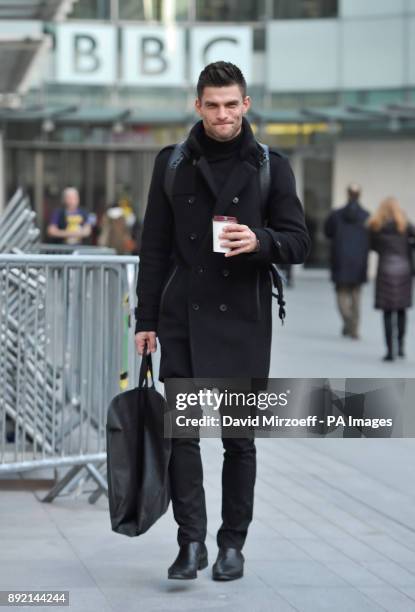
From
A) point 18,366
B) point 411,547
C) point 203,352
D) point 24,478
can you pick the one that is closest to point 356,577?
point 411,547

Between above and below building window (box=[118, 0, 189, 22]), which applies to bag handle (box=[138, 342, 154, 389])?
below

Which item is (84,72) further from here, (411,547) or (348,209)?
(411,547)

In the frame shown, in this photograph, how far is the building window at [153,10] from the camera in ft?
113

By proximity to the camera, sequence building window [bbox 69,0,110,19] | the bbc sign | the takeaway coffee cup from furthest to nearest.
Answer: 1. building window [bbox 69,0,110,19]
2. the bbc sign
3. the takeaway coffee cup

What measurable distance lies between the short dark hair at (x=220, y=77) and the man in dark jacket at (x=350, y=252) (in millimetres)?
11056

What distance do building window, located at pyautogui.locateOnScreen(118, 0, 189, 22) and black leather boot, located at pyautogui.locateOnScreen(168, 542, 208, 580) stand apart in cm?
3071

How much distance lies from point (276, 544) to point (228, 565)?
2.39 ft

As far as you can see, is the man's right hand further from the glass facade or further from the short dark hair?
the glass facade

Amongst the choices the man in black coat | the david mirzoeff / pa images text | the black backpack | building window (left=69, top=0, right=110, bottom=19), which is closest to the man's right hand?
the man in black coat

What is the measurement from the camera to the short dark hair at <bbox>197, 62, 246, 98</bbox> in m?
4.79

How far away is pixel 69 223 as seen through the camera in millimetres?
16906

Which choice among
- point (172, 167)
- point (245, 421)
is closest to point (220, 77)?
point (172, 167)

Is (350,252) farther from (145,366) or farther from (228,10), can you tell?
(228,10)

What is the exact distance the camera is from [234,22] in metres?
34.8
